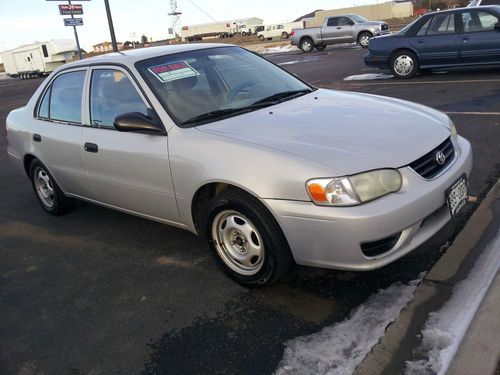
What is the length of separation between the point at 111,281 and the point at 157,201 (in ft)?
2.25

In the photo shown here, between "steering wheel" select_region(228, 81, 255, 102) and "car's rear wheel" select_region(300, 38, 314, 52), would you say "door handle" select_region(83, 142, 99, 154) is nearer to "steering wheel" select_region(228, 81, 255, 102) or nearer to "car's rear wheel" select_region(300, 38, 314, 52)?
"steering wheel" select_region(228, 81, 255, 102)

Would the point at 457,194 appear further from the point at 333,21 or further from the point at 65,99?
the point at 333,21

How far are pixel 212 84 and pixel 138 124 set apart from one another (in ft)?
2.42

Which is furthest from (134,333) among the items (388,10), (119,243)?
(388,10)

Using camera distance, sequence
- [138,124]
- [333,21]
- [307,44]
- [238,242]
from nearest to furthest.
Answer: [238,242] < [138,124] < [333,21] < [307,44]

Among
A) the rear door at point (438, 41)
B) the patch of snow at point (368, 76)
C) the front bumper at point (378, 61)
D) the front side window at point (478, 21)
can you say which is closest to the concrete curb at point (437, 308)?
the front side window at point (478, 21)

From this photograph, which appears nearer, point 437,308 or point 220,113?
point 437,308

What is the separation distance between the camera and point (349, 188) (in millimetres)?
2756

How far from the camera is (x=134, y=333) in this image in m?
3.03

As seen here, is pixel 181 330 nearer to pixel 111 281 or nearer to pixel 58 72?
pixel 111 281

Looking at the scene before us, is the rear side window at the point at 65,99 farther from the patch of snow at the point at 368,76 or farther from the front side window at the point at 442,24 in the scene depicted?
the patch of snow at the point at 368,76

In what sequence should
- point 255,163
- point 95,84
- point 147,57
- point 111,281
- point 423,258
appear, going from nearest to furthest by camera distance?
point 255,163 → point 423,258 → point 111,281 → point 147,57 → point 95,84

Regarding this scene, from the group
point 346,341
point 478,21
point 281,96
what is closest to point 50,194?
point 281,96

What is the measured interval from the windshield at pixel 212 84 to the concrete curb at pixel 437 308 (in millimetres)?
1714
